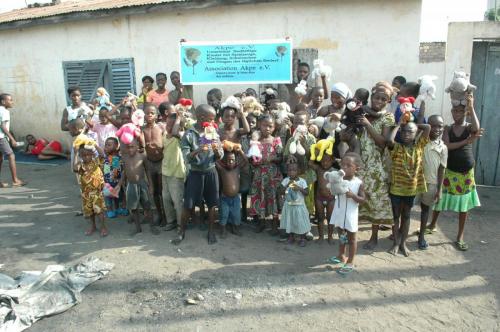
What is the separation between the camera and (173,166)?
4.89 metres

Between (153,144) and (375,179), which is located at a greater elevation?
(153,144)

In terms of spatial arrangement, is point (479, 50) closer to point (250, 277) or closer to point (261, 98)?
point (261, 98)

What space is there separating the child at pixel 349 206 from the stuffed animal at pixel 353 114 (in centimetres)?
40

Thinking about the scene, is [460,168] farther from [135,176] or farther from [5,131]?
[5,131]

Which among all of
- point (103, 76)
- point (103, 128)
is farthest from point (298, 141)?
point (103, 76)

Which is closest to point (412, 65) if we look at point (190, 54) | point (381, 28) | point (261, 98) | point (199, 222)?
point (381, 28)

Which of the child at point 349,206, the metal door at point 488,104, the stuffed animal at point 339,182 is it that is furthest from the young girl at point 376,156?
the metal door at point 488,104

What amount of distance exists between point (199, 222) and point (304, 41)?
146 inches

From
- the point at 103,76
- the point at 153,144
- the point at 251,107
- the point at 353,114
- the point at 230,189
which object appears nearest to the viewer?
the point at 353,114

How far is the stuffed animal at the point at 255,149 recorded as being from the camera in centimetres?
460

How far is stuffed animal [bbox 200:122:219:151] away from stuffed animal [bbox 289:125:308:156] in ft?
2.70

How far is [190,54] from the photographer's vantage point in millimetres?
6270

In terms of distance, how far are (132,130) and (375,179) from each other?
108 inches

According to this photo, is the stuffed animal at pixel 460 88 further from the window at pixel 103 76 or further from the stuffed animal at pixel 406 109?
the window at pixel 103 76
